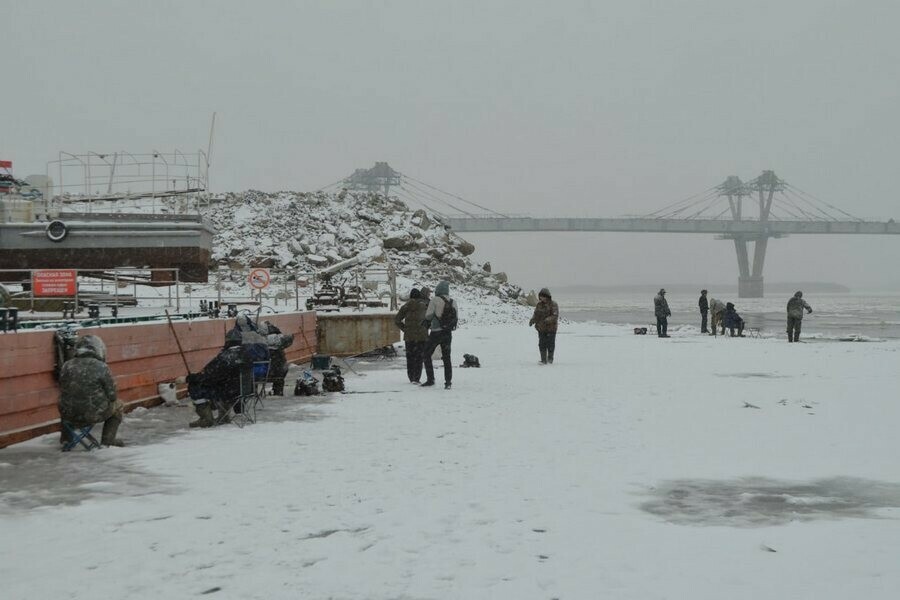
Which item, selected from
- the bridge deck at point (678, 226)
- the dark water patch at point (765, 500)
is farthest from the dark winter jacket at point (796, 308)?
the bridge deck at point (678, 226)

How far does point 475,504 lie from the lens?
18.0ft

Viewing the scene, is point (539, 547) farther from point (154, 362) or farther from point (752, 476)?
point (154, 362)

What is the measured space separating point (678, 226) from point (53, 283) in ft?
382

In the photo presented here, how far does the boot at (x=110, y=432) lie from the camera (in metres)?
7.67

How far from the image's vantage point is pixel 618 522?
16.6ft

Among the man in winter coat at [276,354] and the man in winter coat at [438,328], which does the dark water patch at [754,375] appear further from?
the man in winter coat at [276,354]

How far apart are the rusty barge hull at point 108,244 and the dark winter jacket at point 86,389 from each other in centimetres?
986

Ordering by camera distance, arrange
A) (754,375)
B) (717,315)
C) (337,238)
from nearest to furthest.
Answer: (754,375) → (717,315) → (337,238)

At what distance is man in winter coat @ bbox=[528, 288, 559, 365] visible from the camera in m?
16.9

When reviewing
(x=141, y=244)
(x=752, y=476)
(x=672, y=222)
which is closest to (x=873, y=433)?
(x=752, y=476)

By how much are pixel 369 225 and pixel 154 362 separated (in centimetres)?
3725

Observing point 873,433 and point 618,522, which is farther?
point 873,433

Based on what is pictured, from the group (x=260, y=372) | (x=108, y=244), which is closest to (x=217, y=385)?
(x=260, y=372)

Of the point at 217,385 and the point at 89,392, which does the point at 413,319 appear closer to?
the point at 217,385
